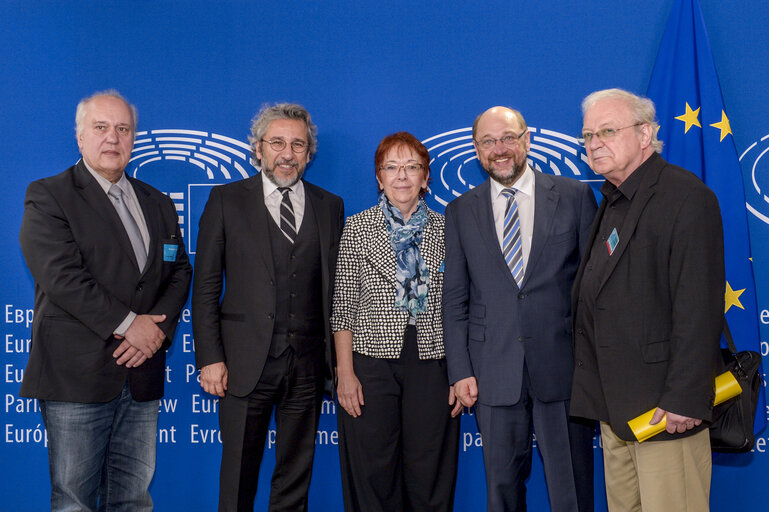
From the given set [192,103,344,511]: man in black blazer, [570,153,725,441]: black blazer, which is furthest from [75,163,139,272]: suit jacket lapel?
[570,153,725,441]: black blazer

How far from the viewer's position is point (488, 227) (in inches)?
107

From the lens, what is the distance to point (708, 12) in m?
3.42

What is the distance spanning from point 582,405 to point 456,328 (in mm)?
608

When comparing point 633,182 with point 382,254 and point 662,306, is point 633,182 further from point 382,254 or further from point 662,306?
point 382,254

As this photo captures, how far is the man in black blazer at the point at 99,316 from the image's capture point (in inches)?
100

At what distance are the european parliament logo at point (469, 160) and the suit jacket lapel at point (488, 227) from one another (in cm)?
66

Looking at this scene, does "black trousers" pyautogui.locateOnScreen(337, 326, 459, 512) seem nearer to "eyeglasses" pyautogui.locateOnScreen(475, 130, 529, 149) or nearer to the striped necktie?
the striped necktie

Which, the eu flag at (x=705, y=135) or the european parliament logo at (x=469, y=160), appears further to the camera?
the european parliament logo at (x=469, y=160)

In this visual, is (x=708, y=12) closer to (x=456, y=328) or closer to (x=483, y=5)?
(x=483, y=5)

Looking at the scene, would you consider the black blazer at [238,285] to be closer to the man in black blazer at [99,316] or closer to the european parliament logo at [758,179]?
the man in black blazer at [99,316]

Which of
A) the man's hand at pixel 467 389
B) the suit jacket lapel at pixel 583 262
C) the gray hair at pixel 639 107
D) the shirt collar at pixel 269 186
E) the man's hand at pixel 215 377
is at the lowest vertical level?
the man's hand at pixel 467 389

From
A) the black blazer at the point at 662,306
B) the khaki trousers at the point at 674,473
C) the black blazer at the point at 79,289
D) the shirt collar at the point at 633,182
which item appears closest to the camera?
the black blazer at the point at 662,306

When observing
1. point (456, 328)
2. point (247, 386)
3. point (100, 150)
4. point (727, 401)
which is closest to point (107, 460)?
point (247, 386)

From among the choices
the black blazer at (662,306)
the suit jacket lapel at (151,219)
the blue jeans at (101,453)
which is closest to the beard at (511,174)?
the black blazer at (662,306)
